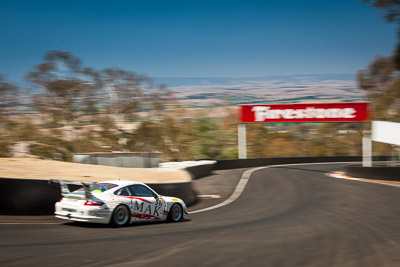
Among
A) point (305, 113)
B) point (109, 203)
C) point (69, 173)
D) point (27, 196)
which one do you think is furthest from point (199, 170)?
point (109, 203)

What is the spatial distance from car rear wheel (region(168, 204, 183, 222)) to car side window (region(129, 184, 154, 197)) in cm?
95

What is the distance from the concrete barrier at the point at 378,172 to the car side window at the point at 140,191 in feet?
66.3

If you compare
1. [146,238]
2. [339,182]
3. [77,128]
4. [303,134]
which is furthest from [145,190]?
[303,134]

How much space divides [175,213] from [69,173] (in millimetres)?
10297

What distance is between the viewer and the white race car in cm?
1158

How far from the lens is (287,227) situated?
1303 centimetres

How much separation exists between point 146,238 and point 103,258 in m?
2.55

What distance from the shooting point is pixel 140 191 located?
43.0 ft

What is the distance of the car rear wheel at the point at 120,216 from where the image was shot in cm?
1191

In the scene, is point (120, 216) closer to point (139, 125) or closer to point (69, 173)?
point (69, 173)

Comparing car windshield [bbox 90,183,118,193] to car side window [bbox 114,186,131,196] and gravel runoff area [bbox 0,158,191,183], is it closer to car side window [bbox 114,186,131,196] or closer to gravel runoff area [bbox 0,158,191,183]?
car side window [bbox 114,186,131,196]

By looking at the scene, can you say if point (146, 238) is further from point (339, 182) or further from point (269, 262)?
point (339, 182)

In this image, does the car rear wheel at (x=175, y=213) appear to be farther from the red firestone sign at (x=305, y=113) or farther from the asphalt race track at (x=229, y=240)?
the red firestone sign at (x=305, y=113)

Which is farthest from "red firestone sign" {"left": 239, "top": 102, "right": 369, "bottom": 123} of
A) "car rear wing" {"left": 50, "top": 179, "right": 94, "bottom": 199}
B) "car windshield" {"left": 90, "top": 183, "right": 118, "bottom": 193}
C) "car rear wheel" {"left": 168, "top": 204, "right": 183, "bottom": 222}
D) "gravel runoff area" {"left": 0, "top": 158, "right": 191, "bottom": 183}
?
"car rear wing" {"left": 50, "top": 179, "right": 94, "bottom": 199}
